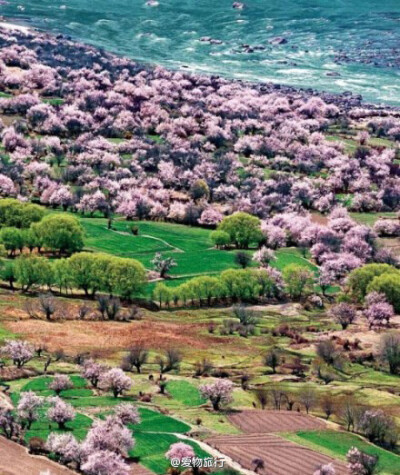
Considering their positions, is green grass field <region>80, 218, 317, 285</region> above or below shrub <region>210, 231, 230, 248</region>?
below

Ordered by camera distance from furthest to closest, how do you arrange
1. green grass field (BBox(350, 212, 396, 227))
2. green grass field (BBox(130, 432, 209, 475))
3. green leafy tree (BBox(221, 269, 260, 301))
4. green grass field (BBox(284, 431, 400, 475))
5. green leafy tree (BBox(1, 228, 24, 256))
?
green grass field (BBox(350, 212, 396, 227)) < green leafy tree (BBox(1, 228, 24, 256)) < green leafy tree (BBox(221, 269, 260, 301)) < green grass field (BBox(284, 431, 400, 475)) < green grass field (BBox(130, 432, 209, 475))

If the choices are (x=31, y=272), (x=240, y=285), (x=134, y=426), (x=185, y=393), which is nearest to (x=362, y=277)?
(x=240, y=285)

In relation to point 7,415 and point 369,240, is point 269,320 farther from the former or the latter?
point 7,415

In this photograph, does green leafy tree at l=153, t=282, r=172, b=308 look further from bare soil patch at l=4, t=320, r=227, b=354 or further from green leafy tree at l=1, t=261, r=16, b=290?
green leafy tree at l=1, t=261, r=16, b=290

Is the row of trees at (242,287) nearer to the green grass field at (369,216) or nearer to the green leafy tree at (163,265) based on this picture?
the green leafy tree at (163,265)

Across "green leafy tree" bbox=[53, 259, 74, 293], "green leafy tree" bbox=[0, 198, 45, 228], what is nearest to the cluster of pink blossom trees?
"green leafy tree" bbox=[53, 259, 74, 293]

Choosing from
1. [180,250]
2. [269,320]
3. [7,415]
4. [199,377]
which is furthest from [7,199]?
[7,415]

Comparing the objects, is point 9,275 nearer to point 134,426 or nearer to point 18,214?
point 18,214
